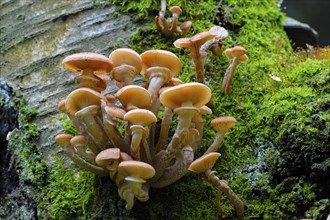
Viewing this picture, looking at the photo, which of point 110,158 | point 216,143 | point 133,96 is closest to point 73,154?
point 110,158

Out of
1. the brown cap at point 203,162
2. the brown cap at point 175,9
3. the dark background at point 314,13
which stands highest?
the brown cap at point 175,9

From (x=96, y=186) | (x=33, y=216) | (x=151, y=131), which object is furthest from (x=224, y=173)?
(x=33, y=216)

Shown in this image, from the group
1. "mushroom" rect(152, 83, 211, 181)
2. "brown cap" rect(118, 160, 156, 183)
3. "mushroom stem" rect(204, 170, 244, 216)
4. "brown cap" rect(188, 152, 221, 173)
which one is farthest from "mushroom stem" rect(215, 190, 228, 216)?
"brown cap" rect(118, 160, 156, 183)

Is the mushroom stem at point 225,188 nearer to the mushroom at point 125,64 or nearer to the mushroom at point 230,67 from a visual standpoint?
the mushroom at point 125,64

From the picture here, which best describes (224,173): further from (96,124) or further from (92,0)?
(92,0)

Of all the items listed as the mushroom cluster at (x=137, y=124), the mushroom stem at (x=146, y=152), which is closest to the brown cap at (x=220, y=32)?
the mushroom cluster at (x=137, y=124)

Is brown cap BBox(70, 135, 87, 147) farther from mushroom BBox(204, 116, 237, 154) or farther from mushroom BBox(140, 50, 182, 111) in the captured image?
mushroom BBox(204, 116, 237, 154)
